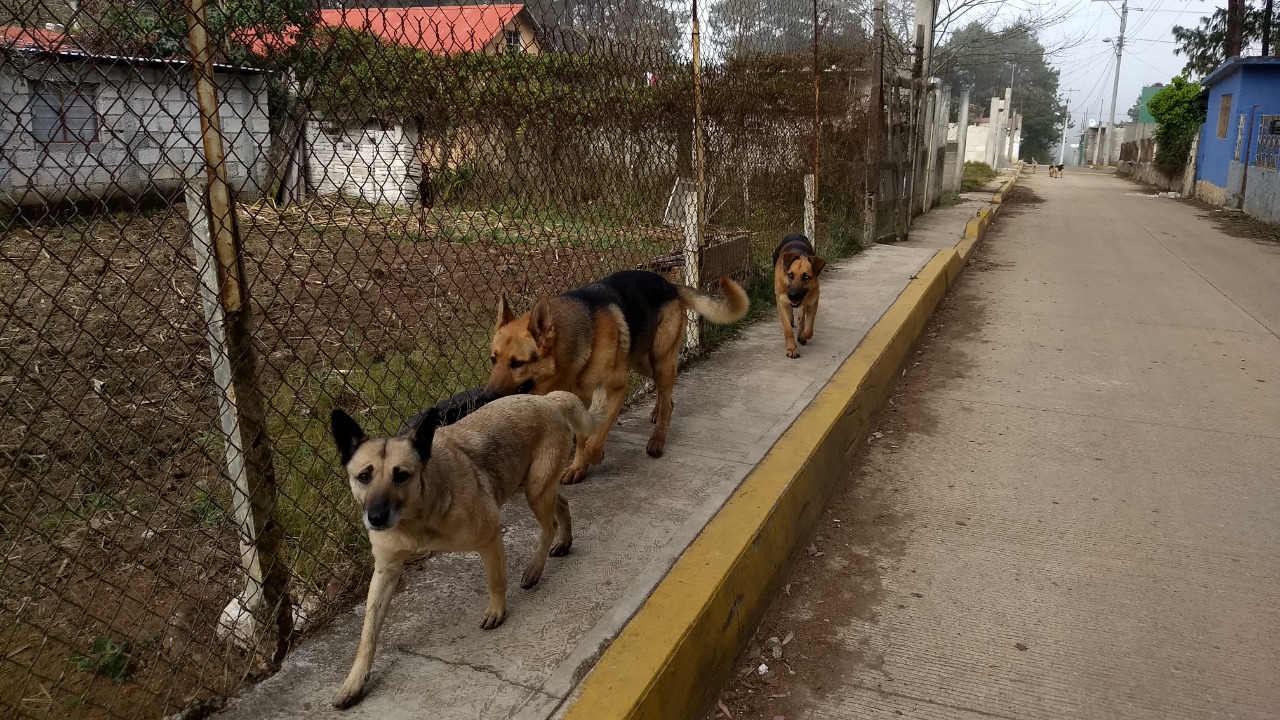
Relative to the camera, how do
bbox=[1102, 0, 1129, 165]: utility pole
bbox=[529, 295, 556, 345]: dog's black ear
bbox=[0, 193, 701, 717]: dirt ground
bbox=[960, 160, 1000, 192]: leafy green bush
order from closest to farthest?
1. bbox=[0, 193, 701, 717]: dirt ground
2. bbox=[529, 295, 556, 345]: dog's black ear
3. bbox=[960, 160, 1000, 192]: leafy green bush
4. bbox=[1102, 0, 1129, 165]: utility pole

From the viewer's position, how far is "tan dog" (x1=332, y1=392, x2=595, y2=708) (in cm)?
238

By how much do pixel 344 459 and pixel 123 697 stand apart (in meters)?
1.18

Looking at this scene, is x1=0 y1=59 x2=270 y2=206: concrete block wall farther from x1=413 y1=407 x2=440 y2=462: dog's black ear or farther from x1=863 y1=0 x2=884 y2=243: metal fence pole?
x1=863 y1=0 x2=884 y2=243: metal fence pole

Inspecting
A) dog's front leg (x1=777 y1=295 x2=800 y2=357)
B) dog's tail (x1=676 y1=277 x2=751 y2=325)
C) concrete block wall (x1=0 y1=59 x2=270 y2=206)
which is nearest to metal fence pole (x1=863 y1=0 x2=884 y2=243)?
dog's front leg (x1=777 y1=295 x2=800 y2=357)

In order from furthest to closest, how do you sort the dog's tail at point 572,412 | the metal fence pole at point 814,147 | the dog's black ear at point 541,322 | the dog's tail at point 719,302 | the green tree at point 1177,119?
the green tree at point 1177,119, the metal fence pole at point 814,147, the dog's tail at point 719,302, the dog's black ear at point 541,322, the dog's tail at point 572,412

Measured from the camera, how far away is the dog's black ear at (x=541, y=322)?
3.66 meters

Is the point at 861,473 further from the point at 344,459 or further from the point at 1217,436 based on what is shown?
the point at 344,459

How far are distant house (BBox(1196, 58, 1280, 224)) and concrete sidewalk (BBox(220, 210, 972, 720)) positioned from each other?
18248 mm

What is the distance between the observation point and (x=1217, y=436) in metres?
5.24

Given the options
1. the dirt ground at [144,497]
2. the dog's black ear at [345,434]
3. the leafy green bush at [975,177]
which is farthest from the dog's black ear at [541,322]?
the leafy green bush at [975,177]

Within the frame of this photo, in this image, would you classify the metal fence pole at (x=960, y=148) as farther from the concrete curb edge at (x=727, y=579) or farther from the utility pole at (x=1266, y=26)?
the concrete curb edge at (x=727, y=579)

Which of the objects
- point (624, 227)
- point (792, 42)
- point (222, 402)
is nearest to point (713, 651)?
point (222, 402)

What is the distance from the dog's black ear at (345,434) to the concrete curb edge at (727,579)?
1.02 meters

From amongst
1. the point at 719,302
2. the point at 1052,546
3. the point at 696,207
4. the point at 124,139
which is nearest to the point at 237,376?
the point at 719,302
